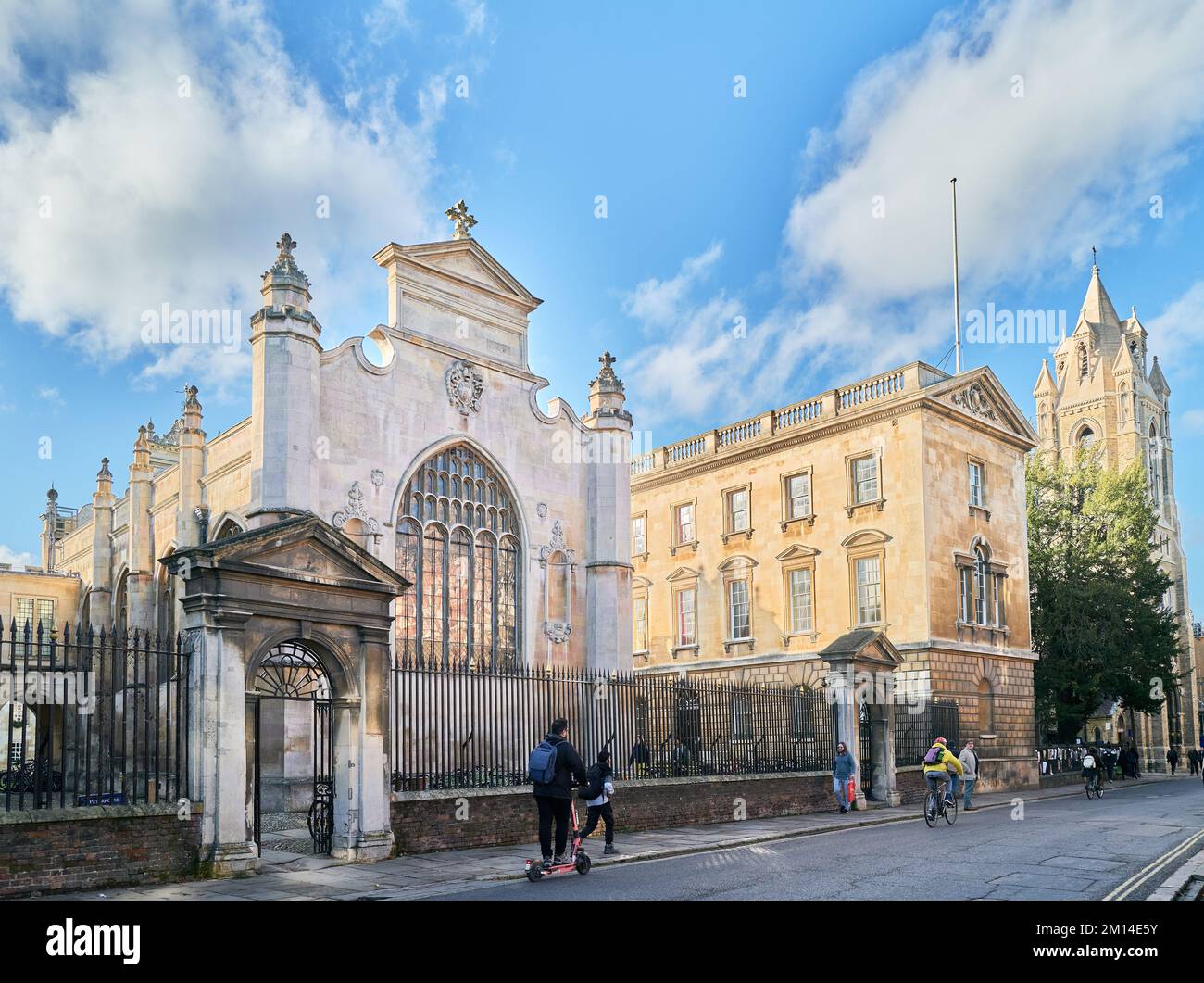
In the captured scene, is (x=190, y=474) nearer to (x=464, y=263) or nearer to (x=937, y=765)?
(x=464, y=263)

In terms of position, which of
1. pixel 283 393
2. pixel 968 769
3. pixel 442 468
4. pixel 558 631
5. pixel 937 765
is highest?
pixel 283 393

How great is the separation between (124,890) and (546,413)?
17.8 meters

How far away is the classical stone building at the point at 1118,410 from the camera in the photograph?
75.4 metres

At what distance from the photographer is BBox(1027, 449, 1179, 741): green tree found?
4031 cm

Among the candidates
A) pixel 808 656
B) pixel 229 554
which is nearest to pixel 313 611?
pixel 229 554

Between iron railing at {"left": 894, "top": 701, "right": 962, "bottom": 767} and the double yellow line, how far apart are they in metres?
9.96

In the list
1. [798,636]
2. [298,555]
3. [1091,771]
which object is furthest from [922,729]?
[298,555]

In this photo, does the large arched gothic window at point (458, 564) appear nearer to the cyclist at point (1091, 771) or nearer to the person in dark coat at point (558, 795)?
the person in dark coat at point (558, 795)

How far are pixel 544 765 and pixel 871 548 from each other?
921 inches

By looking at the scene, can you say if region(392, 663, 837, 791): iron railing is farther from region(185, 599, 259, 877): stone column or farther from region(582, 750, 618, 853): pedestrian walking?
region(185, 599, 259, 877): stone column

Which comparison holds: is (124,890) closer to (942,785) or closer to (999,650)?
(942,785)

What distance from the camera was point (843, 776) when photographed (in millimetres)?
22656

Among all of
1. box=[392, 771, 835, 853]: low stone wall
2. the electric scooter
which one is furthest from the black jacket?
box=[392, 771, 835, 853]: low stone wall

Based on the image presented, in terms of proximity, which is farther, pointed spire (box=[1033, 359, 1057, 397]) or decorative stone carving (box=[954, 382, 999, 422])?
pointed spire (box=[1033, 359, 1057, 397])
